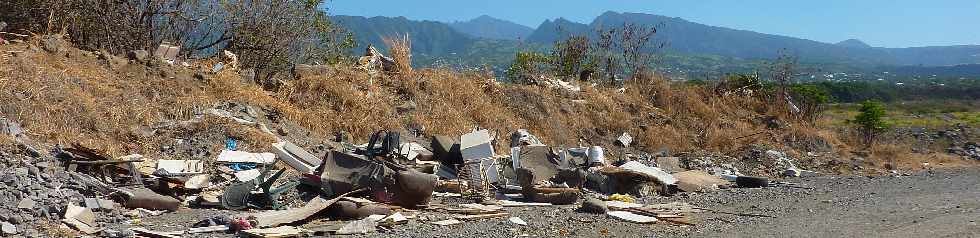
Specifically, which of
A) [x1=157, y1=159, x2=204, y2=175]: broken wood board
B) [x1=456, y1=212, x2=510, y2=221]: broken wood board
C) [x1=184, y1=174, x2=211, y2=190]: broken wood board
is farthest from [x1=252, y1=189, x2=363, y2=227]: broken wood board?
[x1=157, y1=159, x2=204, y2=175]: broken wood board

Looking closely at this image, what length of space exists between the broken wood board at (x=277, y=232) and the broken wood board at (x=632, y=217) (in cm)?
299

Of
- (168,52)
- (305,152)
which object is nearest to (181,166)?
(305,152)

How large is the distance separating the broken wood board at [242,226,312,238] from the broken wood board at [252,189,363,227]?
5.9 inches

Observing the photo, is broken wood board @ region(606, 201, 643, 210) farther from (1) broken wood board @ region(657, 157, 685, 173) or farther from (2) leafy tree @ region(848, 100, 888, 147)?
(2) leafy tree @ region(848, 100, 888, 147)

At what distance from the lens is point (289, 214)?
268 inches

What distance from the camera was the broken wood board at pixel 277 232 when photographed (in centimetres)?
605

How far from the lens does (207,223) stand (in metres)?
6.51

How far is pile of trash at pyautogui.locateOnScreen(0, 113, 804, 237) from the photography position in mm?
6375

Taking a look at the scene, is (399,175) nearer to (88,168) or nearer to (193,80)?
(88,168)

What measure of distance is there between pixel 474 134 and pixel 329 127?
2517mm

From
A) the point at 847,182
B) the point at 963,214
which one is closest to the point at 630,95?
the point at 847,182

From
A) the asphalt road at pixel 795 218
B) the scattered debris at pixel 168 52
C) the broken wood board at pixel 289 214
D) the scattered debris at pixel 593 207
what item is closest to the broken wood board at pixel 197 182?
the broken wood board at pixel 289 214

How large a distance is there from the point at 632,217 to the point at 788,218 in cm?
172

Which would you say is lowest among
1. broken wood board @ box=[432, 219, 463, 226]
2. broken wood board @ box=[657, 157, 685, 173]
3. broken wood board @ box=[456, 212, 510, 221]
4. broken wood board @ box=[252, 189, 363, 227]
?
broken wood board @ box=[657, 157, 685, 173]
